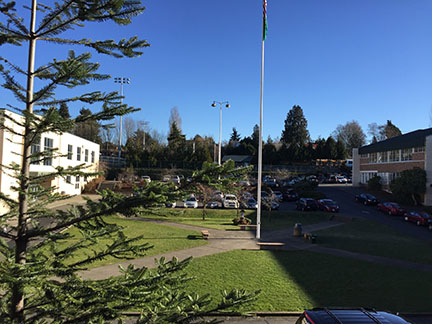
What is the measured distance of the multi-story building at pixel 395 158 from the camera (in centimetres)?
3741

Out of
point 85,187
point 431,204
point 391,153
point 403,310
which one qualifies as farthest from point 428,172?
point 85,187

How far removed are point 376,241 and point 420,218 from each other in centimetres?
1020

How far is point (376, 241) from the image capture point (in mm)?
19578

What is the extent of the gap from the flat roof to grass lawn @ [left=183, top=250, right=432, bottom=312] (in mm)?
32800

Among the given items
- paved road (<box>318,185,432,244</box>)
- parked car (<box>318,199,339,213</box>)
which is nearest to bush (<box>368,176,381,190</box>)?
paved road (<box>318,185,432,244</box>)

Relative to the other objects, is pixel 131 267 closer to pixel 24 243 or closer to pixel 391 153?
pixel 24 243

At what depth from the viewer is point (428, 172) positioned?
36781 mm

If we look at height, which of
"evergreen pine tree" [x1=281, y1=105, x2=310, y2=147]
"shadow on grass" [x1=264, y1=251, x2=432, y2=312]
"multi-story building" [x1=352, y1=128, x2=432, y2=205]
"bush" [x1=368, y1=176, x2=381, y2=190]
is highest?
"evergreen pine tree" [x1=281, y1=105, x2=310, y2=147]

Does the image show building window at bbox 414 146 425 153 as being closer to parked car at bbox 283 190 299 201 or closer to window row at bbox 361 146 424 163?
window row at bbox 361 146 424 163

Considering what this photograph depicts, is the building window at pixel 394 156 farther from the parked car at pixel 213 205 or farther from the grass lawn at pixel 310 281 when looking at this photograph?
the grass lawn at pixel 310 281

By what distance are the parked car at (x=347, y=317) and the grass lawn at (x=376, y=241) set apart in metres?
11.5

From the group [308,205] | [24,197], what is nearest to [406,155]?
[308,205]

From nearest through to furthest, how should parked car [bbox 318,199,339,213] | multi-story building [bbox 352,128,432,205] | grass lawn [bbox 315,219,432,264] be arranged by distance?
grass lawn [bbox 315,219,432,264] → parked car [bbox 318,199,339,213] → multi-story building [bbox 352,128,432,205]

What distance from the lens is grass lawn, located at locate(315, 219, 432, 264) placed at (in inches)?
Answer: 639
